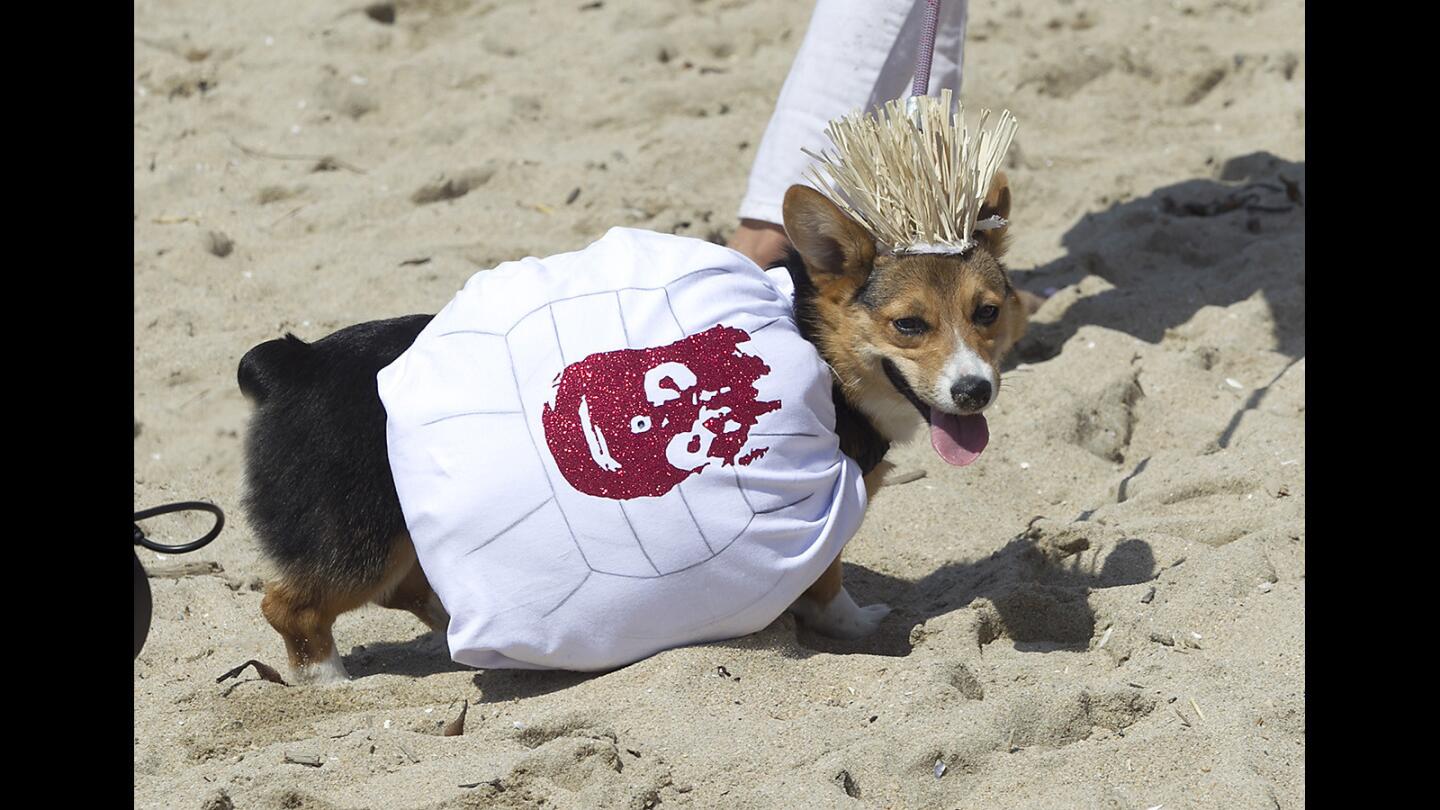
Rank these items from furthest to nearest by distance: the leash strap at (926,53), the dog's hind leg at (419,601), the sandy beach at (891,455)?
1. the leash strap at (926,53)
2. the dog's hind leg at (419,601)
3. the sandy beach at (891,455)

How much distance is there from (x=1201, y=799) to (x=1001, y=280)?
1498 mm

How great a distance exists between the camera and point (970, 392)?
3.50 m

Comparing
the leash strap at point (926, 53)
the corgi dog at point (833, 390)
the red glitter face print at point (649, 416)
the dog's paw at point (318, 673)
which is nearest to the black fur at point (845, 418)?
the corgi dog at point (833, 390)

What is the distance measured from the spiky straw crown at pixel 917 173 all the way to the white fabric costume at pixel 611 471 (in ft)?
1.46

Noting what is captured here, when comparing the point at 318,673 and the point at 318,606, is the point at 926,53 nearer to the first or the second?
the point at 318,606

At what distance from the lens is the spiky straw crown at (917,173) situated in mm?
3461

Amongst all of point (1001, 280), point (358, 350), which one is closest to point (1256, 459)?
point (1001, 280)

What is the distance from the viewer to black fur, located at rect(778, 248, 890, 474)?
371 cm

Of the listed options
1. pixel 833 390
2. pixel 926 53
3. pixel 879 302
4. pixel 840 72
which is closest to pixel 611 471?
pixel 833 390

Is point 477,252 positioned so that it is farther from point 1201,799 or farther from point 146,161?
point 1201,799

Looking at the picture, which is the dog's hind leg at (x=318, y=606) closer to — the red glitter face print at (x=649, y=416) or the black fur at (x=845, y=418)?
the red glitter face print at (x=649, y=416)

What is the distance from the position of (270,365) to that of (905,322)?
157 cm

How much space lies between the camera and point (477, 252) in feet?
18.3

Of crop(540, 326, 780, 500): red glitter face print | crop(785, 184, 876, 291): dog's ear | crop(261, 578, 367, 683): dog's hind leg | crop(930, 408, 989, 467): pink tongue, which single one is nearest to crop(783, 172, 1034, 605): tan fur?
crop(785, 184, 876, 291): dog's ear
